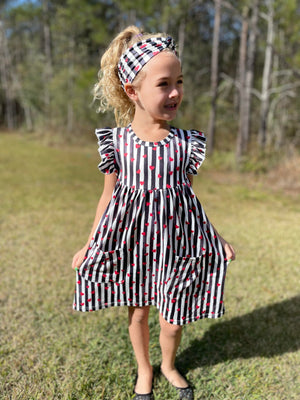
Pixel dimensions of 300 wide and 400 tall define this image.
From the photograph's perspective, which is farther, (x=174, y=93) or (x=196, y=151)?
(x=196, y=151)

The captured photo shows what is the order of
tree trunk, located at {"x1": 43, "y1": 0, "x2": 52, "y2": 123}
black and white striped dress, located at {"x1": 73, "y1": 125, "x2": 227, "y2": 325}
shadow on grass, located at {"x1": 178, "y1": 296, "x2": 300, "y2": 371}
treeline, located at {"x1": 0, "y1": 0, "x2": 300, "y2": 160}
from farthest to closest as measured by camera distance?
1. tree trunk, located at {"x1": 43, "y1": 0, "x2": 52, "y2": 123}
2. treeline, located at {"x1": 0, "y1": 0, "x2": 300, "y2": 160}
3. shadow on grass, located at {"x1": 178, "y1": 296, "x2": 300, "y2": 371}
4. black and white striped dress, located at {"x1": 73, "y1": 125, "x2": 227, "y2": 325}

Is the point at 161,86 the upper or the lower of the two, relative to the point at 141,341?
upper

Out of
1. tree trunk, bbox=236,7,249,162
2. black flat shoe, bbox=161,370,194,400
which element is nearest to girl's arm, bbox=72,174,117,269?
black flat shoe, bbox=161,370,194,400

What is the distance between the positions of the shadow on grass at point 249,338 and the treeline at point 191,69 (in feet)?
19.5

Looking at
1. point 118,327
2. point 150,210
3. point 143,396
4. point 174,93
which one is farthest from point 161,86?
point 118,327

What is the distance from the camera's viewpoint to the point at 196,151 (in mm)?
1541

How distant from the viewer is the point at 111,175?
158cm

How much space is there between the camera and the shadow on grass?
212 centimetres

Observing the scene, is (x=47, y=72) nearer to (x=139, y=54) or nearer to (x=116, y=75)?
(x=116, y=75)

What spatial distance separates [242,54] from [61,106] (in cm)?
986

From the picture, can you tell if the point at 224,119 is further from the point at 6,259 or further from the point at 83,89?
the point at 6,259

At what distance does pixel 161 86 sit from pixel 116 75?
1.02 ft

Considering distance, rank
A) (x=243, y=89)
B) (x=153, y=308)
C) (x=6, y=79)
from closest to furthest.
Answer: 1. (x=153, y=308)
2. (x=243, y=89)
3. (x=6, y=79)

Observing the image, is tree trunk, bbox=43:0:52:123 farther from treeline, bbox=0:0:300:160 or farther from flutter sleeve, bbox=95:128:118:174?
flutter sleeve, bbox=95:128:118:174
